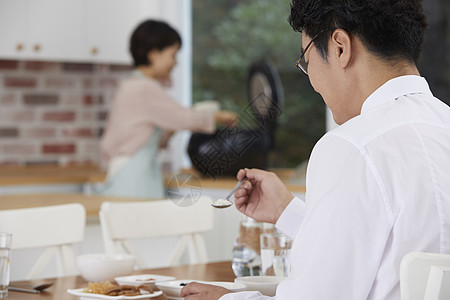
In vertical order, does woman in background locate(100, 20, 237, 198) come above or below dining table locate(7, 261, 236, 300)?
above

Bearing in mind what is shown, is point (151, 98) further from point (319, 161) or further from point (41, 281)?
point (319, 161)

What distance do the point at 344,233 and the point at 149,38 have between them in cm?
306

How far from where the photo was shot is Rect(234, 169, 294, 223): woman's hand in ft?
5.38

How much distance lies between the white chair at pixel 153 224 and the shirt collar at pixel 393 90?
127cm

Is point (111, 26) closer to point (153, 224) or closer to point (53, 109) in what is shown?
point (53, 109)

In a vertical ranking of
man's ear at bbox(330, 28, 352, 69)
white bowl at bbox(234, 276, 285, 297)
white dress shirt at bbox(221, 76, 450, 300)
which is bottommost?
white bowl at bbox(234, 276, 285, 297)

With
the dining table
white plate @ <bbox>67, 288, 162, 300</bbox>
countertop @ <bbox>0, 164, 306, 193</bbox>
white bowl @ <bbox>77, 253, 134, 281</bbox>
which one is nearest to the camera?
white plate @ <bbox>67, 288, 162, 300</bbox>

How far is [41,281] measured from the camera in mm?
1883

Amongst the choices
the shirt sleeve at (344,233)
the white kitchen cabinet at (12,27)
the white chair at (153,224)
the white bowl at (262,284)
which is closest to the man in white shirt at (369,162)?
the shirt sleeve at (344,233)

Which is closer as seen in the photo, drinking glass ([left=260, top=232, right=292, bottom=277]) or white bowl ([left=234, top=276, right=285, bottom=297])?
white bowl ([left=234, top=276, right=285, bottom=297])

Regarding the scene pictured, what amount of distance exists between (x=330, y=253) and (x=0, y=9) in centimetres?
410

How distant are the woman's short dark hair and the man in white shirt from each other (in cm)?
276

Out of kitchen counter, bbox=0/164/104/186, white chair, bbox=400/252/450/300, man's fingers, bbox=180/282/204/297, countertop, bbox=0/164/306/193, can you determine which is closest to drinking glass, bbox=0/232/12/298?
man's fingers, bbox=180/282/204/297

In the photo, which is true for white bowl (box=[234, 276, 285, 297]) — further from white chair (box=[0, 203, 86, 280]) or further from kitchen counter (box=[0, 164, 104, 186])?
kitchen counter (box=[0, 164, 104, 186])
